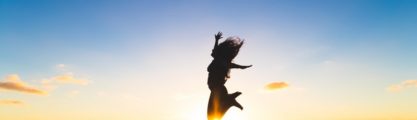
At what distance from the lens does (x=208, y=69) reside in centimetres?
1279

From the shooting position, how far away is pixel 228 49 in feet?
42.1

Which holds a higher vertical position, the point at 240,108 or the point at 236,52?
the point at 236,52

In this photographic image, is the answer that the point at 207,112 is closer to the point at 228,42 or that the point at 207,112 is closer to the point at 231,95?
the point at 231,95

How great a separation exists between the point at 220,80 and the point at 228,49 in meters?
1.04

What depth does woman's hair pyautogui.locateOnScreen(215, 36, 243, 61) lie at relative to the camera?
41.5ft

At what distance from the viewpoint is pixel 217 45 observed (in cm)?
1261

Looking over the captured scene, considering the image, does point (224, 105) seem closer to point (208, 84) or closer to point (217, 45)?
point (208, 84)

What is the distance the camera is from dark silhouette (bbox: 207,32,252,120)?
1251 cm

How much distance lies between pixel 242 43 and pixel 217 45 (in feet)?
3.67

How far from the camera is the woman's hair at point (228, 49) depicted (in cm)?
1266

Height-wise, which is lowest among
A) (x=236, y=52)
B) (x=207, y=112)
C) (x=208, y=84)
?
(x=207, y=112)

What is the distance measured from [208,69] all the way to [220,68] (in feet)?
1.34

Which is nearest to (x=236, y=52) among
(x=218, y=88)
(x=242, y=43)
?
(x=242, y=43)

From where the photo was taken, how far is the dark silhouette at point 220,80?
12.5 m
